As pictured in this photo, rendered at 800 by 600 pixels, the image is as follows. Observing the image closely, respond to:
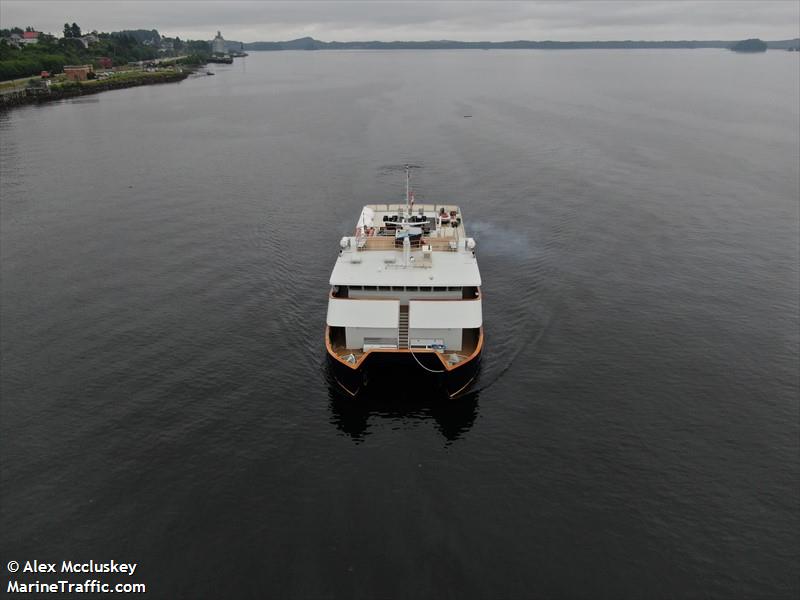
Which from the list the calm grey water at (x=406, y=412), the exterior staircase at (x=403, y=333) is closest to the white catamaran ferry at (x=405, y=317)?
the exterior staircase at (x=403, y=333)

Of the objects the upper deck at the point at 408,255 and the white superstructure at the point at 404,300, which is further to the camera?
the upper deck at the point at 408,255

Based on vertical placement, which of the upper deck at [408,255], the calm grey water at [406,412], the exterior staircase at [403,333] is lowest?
the calm grey water at [406,412]

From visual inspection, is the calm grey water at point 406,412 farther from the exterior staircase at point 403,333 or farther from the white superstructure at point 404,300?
the exterior staircase at point 403,333

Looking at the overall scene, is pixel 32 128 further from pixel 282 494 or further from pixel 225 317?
pixel 282 494

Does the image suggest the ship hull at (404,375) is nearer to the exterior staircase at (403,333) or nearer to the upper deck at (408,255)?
the exterior staircase at (403,333)

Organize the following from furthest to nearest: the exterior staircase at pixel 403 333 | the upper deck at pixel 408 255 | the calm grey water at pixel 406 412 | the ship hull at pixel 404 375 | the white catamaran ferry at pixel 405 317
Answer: the upper deck at pixel 408 255 < the exterior staircase at pixel 403 333 < the white catamaran ferry at pixel 405 317 < the ship hull at pixel 404 375 < the calm grey water at pixel 406 412

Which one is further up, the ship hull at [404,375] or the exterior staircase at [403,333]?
the exterior staircase at [403,333]

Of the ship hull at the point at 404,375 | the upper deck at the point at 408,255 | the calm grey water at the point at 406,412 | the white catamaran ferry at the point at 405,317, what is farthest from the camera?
the upper deck at the point at 408,255
